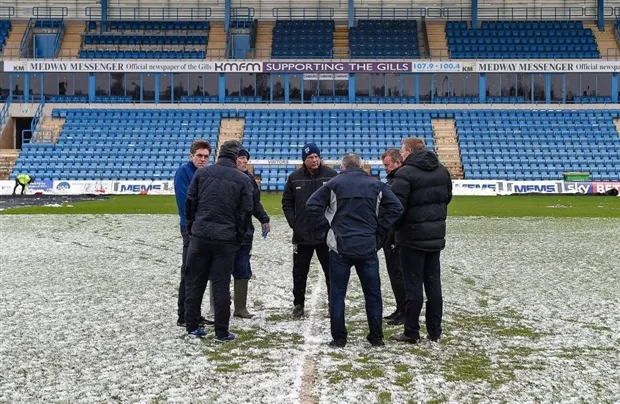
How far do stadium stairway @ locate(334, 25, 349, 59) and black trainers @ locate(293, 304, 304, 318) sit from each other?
141 ft

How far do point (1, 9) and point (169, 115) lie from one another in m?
17.7

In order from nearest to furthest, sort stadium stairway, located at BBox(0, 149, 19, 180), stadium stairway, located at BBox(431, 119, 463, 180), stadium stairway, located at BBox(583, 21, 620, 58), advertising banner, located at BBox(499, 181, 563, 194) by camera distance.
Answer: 1. advertising banner, located at BBox(499, 181, 563, 194)
2. stadium stairway, located at BBox(0, 149, 19, 180)
3. stadium stairway, located at BBox(431, 119, 463, 180)
4. stadium stairway, located at BBox(583, 21, 620, 58)

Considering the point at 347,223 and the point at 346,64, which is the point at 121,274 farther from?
the point at 346,64

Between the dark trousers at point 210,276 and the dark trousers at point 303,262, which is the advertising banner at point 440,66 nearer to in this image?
the dark trousers at point 303,262

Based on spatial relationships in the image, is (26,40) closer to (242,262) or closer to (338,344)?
(242,262)

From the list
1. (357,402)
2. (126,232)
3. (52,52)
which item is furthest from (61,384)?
(52,52)

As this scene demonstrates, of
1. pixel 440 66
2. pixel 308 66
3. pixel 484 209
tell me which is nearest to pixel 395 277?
pixel 484 209

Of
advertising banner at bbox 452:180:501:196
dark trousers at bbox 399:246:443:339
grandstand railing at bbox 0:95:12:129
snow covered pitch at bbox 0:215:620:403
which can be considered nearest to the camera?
snow covered pitch at bbox 0:215:620:403

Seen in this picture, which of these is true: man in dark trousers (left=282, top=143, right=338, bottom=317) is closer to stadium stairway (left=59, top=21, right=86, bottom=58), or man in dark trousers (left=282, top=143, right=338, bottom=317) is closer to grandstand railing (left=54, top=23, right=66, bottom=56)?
stadium stairway (left=59, top=21, right=86, bottom=58)

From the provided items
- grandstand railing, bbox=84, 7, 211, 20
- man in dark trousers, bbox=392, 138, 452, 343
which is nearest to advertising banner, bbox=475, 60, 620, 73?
grandstand railing, bbox=84, 7, 211, 20

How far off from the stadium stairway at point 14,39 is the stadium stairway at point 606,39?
41.9m

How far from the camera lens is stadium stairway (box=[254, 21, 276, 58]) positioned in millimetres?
50594

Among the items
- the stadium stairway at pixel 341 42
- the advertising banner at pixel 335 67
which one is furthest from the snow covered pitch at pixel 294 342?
the stadium stairway at pixel 341 42

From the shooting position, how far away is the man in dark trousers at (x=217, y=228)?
6883 millimetres
